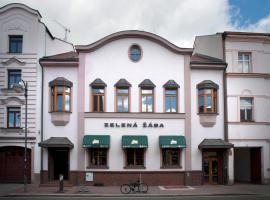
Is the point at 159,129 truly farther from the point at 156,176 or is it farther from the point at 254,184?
the point at 254,184

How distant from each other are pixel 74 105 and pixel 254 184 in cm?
1639

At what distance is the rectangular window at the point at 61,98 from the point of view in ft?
84.6

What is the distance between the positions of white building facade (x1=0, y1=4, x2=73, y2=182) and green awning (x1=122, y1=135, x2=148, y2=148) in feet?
22.9

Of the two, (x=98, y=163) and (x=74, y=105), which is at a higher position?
(x=74, y=105)

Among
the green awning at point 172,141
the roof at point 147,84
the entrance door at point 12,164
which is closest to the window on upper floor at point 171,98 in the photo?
the roof at point 147,84

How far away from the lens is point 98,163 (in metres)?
25.6

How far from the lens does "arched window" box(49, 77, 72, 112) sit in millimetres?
25688

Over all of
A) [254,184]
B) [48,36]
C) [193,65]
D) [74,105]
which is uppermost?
[48,36]

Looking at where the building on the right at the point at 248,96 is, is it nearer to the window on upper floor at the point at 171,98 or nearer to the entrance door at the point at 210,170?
the entrance door at the point at 210,170

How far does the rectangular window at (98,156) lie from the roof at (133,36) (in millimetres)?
8251

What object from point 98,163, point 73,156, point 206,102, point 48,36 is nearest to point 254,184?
point 206,102

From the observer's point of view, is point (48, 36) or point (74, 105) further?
point (48, 36)

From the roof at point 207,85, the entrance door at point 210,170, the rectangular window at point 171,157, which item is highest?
the roof at point 207,85

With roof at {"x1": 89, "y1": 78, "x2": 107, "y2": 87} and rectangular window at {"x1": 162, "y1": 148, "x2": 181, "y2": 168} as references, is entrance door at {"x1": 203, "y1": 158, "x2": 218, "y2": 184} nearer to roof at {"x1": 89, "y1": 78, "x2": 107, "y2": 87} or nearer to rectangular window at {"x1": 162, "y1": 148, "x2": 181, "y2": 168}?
rectangular window at {"x1": 162, "y1": 148, "x2": 181, "y2": 168}
